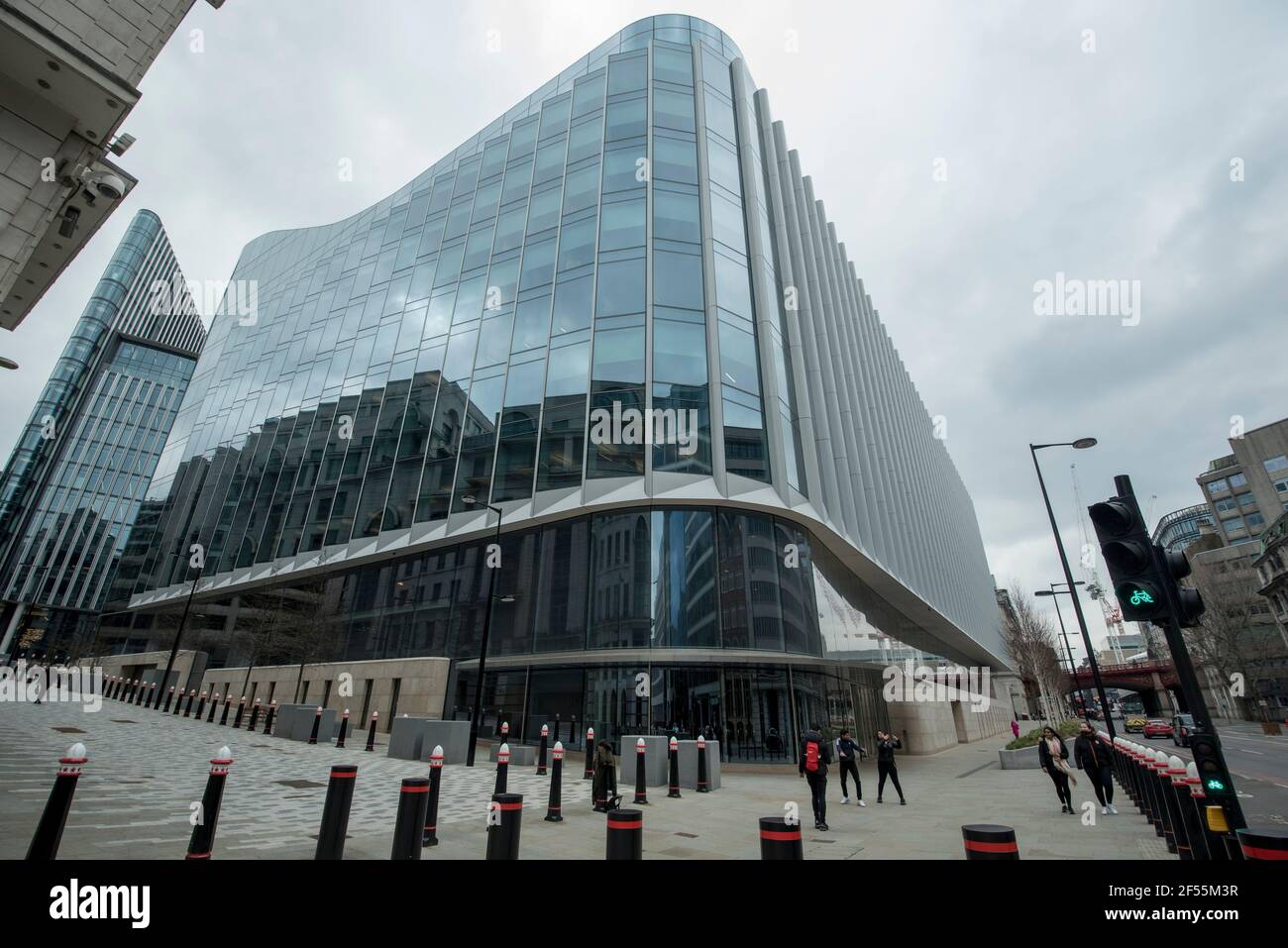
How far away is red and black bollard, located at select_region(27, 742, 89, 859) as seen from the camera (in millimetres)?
4117

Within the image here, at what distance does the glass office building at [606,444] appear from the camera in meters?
22.0

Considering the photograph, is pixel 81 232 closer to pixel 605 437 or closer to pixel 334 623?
pixel 605 437

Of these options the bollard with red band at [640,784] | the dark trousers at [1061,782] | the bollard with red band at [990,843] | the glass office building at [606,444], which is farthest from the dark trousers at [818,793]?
the glass office building at [606,444]

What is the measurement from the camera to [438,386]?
3106 cm

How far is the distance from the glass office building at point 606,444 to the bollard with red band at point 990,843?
1702cm

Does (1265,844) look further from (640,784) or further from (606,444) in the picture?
(606,444)

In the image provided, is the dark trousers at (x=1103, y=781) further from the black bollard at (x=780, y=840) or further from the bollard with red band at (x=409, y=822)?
the bollard with red band at (x=409, y=822)

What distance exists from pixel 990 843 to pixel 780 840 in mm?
1546

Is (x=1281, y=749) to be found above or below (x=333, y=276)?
below

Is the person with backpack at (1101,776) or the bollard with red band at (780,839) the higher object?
the bollard with red band at (780,839)

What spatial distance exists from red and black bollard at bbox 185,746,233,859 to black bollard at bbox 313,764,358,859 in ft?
3.47

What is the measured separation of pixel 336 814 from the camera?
5.83m
